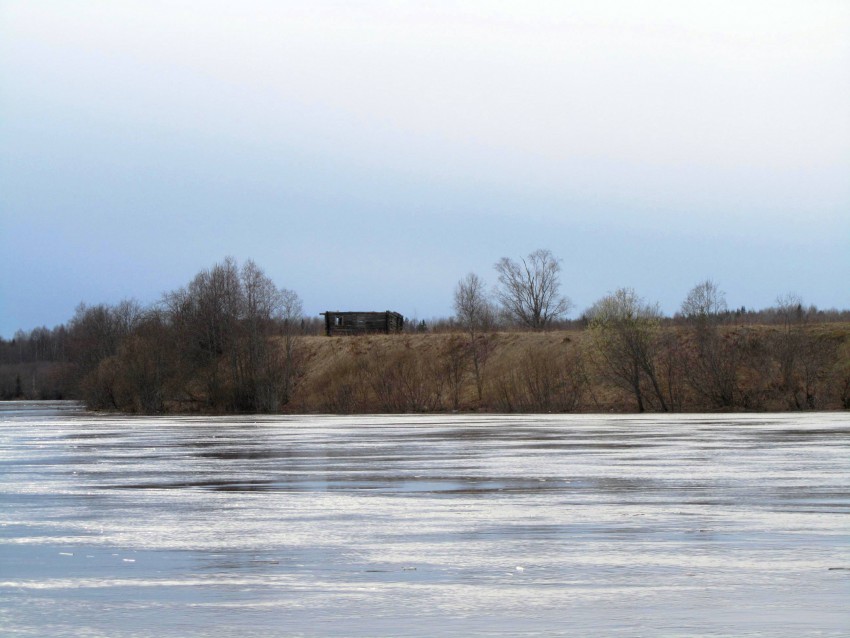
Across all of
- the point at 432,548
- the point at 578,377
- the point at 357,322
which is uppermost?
the point at 357,322

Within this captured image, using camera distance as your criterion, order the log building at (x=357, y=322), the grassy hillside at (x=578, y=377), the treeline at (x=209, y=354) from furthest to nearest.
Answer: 1. the log building at (x=357, y=322)
2. the treeline at (x=209, y=354)
3. the grassy hillside at (x=578, y=377)

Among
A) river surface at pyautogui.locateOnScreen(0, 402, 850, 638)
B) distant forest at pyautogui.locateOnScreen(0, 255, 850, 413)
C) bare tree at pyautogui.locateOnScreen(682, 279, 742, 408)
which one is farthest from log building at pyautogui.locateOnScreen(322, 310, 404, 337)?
river surface at pyautogui.locateOnScreen(0, 402, 850, 638)

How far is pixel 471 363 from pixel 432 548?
66608 mm

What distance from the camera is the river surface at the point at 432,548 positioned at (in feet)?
25.0

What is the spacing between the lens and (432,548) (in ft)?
34.6

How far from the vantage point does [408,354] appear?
82.1 meters

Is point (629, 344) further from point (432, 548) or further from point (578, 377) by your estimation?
point (432, 548)

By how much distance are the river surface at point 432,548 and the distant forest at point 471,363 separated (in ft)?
134

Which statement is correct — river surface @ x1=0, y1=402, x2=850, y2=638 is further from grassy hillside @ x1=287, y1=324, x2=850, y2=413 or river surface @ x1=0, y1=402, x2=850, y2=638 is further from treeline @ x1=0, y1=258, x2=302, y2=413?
treeline @ x1=0, y1=258, x2=302, y2=413

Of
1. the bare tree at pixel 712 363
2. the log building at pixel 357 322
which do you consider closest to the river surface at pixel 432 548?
the bare tree at pixel 712 363

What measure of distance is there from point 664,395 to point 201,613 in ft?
189

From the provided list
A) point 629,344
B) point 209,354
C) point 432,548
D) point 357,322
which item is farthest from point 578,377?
point 432,548

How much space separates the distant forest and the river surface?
40890mm

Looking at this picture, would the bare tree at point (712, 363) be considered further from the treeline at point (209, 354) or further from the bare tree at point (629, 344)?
the treeline at point (209, 354)
